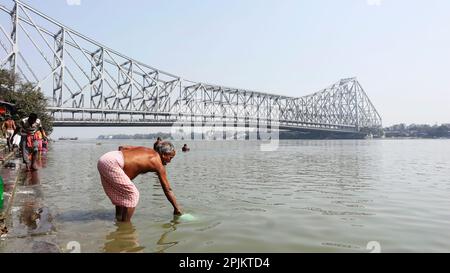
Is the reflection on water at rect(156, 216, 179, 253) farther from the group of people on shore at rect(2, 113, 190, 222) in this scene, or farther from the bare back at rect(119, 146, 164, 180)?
the bare back at rect(119, 146, 164, 180)

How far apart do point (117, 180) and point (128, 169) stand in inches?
9.2

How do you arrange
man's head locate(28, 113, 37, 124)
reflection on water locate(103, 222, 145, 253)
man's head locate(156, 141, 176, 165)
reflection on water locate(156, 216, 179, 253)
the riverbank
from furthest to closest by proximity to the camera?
man's head locate(28, 113, 37, 124) → man's head locate(156, 141, 176, 165) → reflection on water locate(156, 216, 179, 253) → reflection on water locate(103, 222, 145, 253) → the riverbank

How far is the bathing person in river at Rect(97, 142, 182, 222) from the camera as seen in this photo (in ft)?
16.7

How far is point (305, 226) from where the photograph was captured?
5.50 m

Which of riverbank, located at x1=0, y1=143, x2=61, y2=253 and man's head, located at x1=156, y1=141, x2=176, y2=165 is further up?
man's head, located at x1=156, y1=141, x2=176, y2=165

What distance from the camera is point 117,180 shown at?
200 inches

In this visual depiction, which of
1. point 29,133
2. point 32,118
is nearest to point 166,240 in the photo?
point 32,118

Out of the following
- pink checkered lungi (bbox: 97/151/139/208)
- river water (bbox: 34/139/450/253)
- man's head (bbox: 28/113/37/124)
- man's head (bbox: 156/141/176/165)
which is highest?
man's head (bbox: 28/113/37/124)

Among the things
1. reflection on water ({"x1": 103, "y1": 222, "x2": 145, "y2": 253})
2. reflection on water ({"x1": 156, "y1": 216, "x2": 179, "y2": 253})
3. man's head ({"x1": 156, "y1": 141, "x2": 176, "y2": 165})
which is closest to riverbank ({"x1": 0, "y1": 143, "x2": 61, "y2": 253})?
reflection on water ({"x1": 103, "y1": 222, "x2": 145, "y2": 253})

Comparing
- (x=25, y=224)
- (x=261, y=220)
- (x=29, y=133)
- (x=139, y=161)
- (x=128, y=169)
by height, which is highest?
(x=29, y=133)

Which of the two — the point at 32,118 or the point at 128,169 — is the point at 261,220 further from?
the point at 32,118

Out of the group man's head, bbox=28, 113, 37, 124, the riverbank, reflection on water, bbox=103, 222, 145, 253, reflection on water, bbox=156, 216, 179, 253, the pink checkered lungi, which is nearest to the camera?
the riverbank

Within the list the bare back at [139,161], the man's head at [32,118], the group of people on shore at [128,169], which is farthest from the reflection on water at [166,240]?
the man's head at [32,118]

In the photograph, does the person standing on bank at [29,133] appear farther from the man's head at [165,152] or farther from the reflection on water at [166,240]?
the reflection on water at [166,240]
